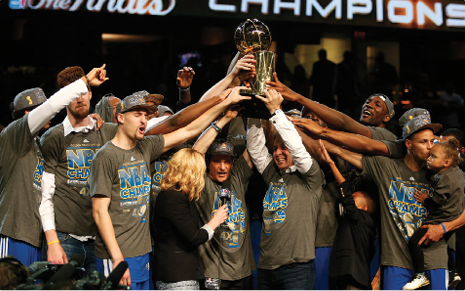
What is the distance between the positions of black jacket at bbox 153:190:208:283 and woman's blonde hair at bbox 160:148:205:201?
0.05 metres

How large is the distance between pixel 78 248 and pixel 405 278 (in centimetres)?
222

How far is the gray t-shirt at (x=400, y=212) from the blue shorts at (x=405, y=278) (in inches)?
1.5

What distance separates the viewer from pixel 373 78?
7.85 meters

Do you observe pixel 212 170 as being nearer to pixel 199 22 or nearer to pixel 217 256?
pixel 217 256

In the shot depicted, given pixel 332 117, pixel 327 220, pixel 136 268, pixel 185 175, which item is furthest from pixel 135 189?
pixel 332 117

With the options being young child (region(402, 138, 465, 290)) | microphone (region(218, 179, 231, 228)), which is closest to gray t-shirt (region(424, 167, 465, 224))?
young child (region(402, 138, 465, 290))

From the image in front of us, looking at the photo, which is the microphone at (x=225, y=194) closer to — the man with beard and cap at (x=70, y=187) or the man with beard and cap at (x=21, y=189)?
the man with beard and cap at (x=70, y=187)

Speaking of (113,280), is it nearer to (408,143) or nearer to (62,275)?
(62,275)

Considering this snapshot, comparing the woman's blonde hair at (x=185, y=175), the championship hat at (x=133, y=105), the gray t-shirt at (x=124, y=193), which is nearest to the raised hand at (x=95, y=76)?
the championship hat at (x=133, y=105)

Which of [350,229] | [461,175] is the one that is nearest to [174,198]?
[350,229]

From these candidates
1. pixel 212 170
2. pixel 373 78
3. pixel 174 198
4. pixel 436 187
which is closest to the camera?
pixel 174 198

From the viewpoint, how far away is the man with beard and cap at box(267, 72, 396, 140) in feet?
11.8

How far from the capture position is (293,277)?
338cm

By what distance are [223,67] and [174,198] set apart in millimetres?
4693
